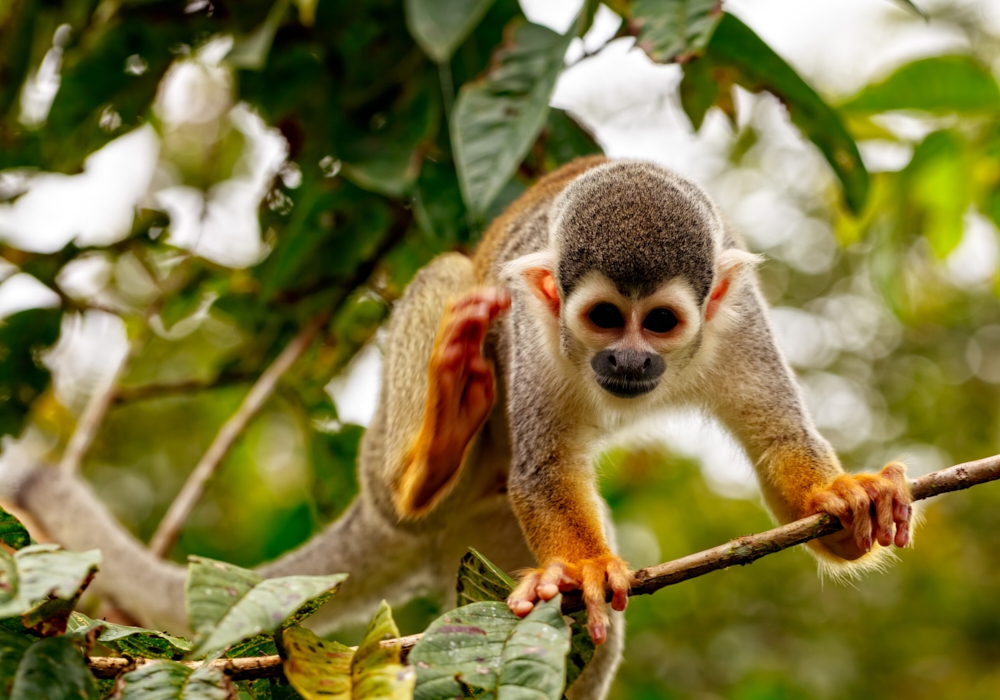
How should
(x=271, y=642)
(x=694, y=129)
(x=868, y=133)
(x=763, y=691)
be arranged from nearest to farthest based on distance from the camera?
(x=271, y=642) < (x=694, y=129) < (x=868, y=133) < (x=763, y=691)

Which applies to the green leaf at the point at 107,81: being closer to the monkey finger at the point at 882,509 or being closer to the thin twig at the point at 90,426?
the thin twig at the point at 90,426

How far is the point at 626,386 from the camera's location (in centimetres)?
225

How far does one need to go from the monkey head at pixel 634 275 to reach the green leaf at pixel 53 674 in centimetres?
141

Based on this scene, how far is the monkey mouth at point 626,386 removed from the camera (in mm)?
2240

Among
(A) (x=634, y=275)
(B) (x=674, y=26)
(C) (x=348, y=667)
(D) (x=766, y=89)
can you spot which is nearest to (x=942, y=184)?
(D) (x=766, y=89)

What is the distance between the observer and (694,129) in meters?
2.92

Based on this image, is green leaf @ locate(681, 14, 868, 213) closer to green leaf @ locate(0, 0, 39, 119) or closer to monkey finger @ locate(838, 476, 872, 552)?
monkey finger @ locate(838, 476, 872, 552)

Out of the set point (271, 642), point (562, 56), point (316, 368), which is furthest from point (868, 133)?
point (271, 642)

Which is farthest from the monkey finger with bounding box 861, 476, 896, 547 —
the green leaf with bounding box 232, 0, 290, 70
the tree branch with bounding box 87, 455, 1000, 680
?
the green leaf with bounding box 232, 0, 290, 70

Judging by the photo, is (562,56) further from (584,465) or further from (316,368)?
(316,368)

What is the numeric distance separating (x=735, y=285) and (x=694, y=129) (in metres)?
0.72

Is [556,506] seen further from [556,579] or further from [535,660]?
[535,660]

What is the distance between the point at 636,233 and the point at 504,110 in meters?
0.54

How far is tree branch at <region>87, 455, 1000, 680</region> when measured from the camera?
52.9 inches
